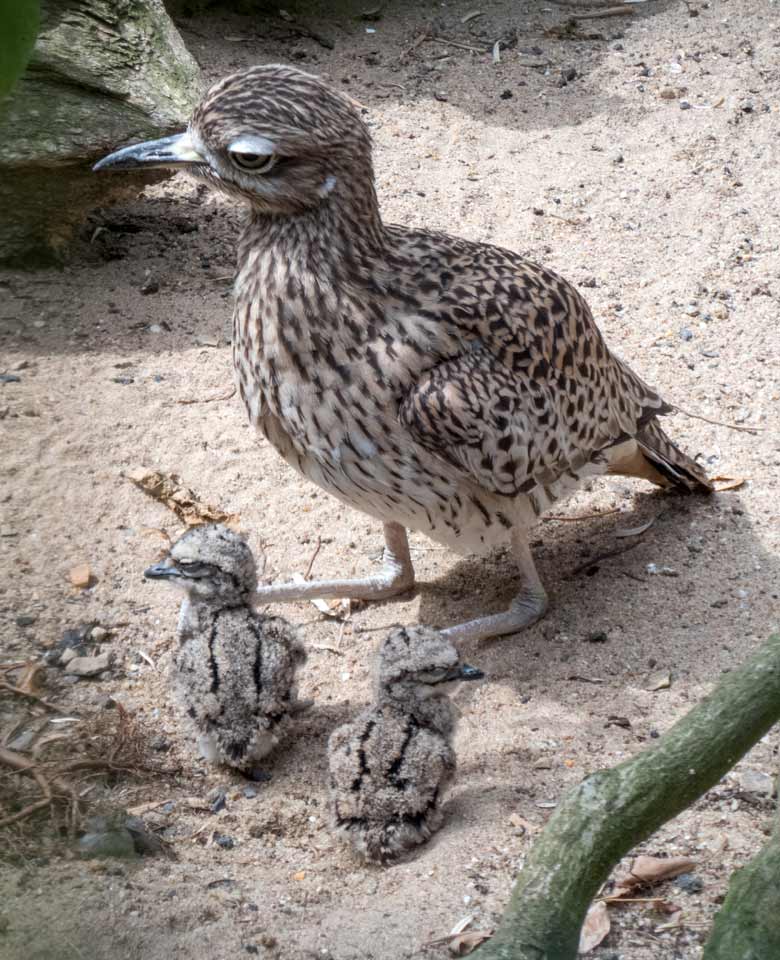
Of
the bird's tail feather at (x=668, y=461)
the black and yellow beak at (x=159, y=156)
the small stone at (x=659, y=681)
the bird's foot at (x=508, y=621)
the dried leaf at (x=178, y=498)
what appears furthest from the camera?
the dried leaf at (x=178, y=498)

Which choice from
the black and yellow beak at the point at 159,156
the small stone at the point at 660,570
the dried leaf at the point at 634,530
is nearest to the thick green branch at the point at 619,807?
the small stone at the point at 660,570

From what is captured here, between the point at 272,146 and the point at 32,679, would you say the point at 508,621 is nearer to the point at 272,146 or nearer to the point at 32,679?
the point at 32,679

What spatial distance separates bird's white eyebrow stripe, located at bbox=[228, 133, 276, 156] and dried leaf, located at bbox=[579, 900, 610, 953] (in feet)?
7.01

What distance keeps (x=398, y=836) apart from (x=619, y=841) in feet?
3.07

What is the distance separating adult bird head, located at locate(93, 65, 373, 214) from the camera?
3.26 meters

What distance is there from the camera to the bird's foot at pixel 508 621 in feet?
13.3

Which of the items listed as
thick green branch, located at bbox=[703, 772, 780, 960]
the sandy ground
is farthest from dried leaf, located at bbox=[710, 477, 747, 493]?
thick green branch, located at bbox=[703, 772, 780, 960]

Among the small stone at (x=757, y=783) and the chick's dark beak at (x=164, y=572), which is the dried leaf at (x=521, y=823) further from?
the chick's dark beak at (x=164, y=572)

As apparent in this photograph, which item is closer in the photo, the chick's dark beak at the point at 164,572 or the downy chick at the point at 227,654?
the downy chick at the point at 227,654

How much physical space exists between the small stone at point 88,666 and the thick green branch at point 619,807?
1.95 m

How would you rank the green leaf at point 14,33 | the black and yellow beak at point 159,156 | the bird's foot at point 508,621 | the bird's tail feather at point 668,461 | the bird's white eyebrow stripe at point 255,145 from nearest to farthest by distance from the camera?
the green leaf at point 14,33 → the bird's white eyebrow stripe at point 255,145 → the black and yellow beak at point 159,156 → the bird's foot at point 508,621 → the bird's tail feather at point 668,461

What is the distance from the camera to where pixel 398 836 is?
3.16 m

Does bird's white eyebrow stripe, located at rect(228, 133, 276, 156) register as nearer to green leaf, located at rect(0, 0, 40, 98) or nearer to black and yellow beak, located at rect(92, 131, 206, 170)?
black and yellow beak, located at rect(92, 131, 206, 170)

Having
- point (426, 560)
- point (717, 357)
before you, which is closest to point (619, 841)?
point (426, 560)
